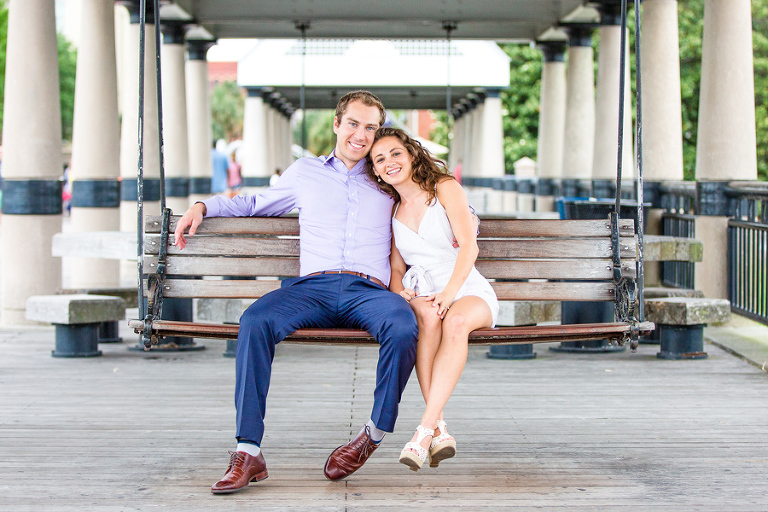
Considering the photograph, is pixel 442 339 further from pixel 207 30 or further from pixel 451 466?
pixel 207 30

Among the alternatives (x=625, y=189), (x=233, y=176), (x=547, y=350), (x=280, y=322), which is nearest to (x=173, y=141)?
(x=625, y=189)

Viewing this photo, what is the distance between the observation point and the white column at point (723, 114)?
9273 mm

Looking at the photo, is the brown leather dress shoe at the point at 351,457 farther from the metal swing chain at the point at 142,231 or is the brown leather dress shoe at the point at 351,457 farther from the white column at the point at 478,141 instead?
the white column at the point at 478,141

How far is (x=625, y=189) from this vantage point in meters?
13.0

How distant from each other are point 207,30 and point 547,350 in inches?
386

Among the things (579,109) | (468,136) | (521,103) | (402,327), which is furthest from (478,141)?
(402,327)

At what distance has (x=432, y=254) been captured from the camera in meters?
4.68

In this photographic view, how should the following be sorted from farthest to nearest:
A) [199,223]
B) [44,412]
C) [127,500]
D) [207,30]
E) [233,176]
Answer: [233,176]
[207,30]
[44,412]
[199,223]
[127,500]

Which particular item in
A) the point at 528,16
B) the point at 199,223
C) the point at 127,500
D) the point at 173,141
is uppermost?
the point at 528,16

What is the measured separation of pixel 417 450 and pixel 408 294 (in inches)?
31.7

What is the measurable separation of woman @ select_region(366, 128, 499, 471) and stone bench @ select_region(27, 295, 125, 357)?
341 cm

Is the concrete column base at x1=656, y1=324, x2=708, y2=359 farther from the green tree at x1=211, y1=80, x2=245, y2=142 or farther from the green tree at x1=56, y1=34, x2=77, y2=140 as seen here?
the green tree at x1=211, y1=80, x2=245, y2=142

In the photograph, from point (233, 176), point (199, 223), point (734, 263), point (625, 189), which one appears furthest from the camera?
point (233, 176)

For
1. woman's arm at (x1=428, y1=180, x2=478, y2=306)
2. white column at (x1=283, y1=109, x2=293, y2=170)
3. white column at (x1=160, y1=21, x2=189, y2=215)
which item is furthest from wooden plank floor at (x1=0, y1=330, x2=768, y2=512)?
white column at (x1=283, y1=109, x2=293, y2=170)
